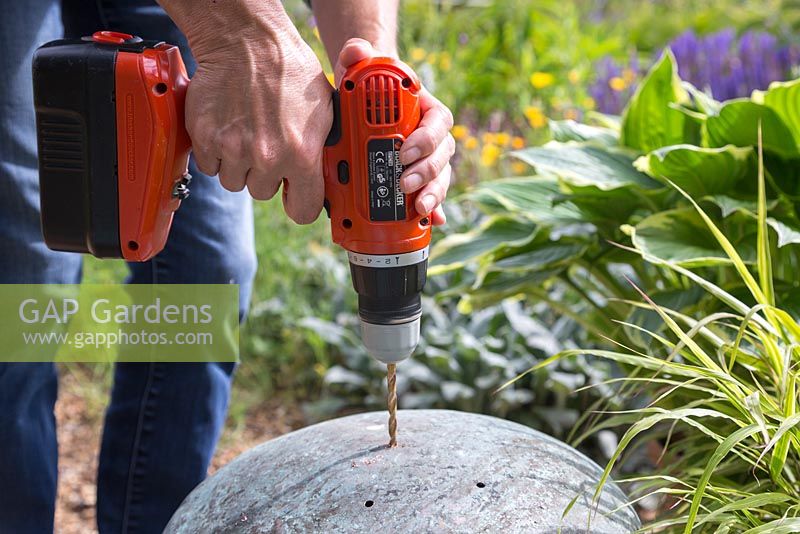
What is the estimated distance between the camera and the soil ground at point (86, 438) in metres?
2.42

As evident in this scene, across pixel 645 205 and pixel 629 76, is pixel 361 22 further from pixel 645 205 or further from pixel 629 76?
pixel 629 76

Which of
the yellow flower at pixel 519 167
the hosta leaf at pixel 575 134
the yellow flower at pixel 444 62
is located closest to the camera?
the hosta leaf at pixel 575 134

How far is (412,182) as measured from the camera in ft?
4.14

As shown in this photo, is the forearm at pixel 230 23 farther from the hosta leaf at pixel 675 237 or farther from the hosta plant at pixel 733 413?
the hosta leaf at pixel 675 237

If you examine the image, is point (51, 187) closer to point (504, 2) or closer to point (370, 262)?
point (370, 262)

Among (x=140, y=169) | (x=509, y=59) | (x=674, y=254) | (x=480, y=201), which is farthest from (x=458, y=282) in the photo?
(x=509, y=59)

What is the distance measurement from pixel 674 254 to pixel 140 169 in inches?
39.0

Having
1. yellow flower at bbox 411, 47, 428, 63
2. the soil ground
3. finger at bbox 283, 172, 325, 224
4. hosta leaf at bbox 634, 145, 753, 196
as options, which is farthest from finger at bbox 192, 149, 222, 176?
yellow flower at bbox 411, 47, 428, 63

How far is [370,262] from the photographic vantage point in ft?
4.29

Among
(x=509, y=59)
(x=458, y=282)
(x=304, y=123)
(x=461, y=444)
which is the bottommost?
(x=509, y=59)

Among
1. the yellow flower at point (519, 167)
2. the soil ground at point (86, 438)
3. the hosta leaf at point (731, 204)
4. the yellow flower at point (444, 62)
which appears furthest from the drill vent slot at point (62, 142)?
the yellow flower at point (444, 62)

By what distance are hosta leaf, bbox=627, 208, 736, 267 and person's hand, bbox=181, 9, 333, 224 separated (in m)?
0.74

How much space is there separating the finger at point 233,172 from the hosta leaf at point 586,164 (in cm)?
76

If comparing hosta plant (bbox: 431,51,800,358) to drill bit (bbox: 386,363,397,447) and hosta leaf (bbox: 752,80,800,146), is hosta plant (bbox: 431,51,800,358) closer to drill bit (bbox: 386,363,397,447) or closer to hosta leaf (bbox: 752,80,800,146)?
hosta leaf (bbox: 752,80,800,146)
